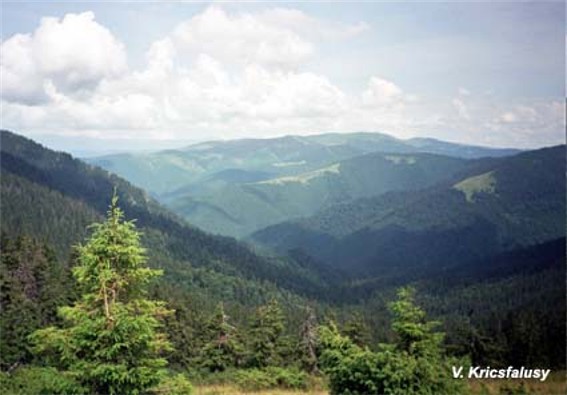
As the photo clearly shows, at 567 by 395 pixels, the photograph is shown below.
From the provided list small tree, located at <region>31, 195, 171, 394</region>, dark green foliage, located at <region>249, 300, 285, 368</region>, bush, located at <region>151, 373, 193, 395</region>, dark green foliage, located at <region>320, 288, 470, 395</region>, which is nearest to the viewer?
dark green foliage, located at <region>320, 288, 470, 395</region>

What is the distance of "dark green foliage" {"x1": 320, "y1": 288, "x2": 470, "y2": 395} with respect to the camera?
16984 millimetres

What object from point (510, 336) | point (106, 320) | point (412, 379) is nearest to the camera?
point (412, 379)

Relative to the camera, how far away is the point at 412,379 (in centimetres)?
1706

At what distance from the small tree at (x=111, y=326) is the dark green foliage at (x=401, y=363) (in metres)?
6.16

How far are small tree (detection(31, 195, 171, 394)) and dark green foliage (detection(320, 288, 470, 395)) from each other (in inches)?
242

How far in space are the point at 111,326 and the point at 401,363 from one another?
32.1ft

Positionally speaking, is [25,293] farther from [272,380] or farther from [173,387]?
[173,387]

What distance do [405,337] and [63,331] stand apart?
11767mm

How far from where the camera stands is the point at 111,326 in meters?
18.2

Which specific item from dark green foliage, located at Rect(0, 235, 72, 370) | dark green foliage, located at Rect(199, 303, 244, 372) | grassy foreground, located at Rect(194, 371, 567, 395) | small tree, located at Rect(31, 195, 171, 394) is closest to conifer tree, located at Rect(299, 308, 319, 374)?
dark green foliage, located at Rect(199, 303, 244, 372)

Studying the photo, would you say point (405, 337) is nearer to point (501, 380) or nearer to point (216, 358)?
point (501, 380)

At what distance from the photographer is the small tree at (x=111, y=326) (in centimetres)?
1783

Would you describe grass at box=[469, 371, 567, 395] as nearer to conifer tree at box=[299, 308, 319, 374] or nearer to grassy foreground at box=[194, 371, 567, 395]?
grassy foreground at box=[194, 371, 567, 395]

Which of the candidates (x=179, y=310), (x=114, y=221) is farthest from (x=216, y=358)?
(x=114, y=221)
